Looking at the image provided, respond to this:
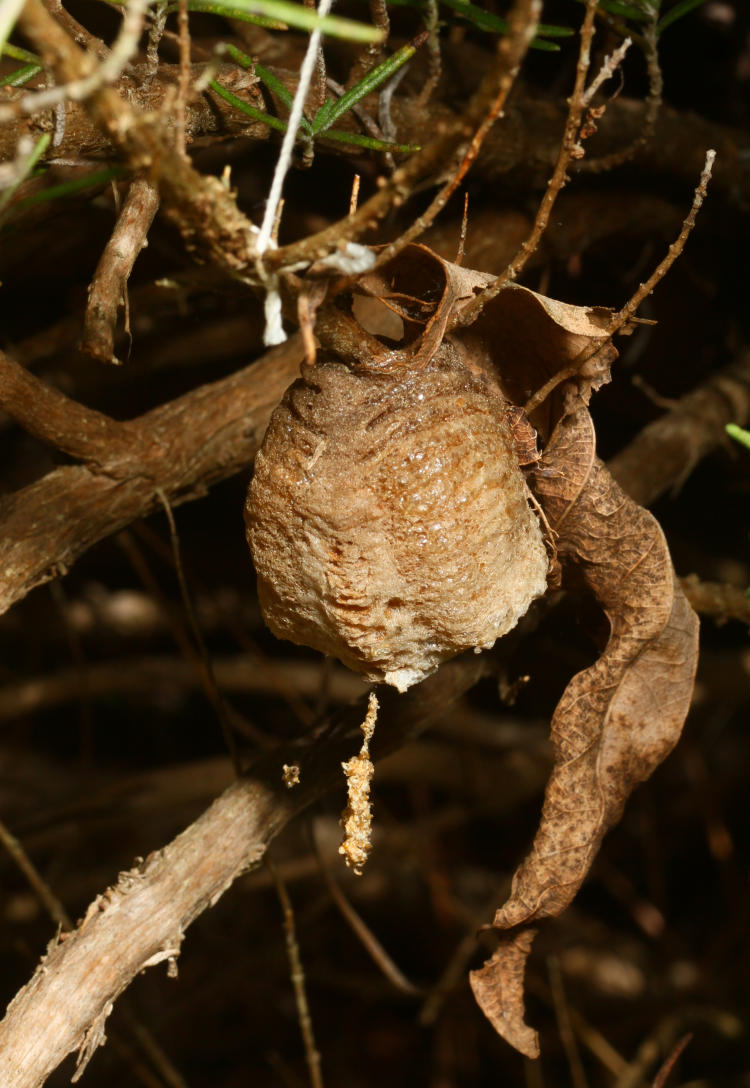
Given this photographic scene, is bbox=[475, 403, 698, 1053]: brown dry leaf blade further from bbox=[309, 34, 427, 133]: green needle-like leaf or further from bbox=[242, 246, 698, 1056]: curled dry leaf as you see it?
bbox=[309, 34, 427, 133]: green needle-like leaf

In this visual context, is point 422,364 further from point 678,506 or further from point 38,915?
point 38,915

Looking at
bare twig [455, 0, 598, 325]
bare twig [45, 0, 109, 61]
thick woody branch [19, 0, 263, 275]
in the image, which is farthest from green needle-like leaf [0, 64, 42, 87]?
bare twig [455, 0, 598, 325]

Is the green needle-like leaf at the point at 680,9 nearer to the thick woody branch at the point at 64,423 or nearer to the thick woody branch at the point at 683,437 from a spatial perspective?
the thick woody branch at the point at 683,437

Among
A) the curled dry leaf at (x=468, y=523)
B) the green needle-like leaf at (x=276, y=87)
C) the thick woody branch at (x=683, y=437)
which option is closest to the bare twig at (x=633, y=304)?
the curled dry leaf at (x=468, y=523)

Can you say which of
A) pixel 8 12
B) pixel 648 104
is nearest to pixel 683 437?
pixel 648 104

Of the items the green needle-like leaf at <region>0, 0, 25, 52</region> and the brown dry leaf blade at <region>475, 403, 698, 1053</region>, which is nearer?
the green needle-like leaf at <region>0, 0, 25, 52</region>

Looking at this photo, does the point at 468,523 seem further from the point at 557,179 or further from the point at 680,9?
the point at 680,9
